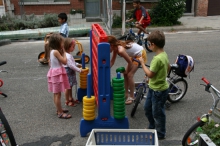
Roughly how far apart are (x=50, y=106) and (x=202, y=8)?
15241 mm

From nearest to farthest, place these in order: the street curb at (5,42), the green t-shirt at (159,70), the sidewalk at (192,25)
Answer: the green t-shirt at (159,70) < the street curb at (5,42) < the sidewalk at (192,25)

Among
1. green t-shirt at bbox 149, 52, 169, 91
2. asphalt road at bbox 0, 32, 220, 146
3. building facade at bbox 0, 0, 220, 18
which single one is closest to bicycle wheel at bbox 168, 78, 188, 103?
asphalt road at bbox 0, 32, 220, 146

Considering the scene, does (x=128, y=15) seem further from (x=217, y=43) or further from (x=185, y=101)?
(x=185, y=101)

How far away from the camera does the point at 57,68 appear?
4758 millimetres

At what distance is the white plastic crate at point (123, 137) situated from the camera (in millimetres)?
3465

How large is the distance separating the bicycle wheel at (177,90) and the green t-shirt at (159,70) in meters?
1.30

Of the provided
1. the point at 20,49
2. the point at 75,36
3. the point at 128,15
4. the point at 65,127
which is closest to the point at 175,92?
the point at 65,127

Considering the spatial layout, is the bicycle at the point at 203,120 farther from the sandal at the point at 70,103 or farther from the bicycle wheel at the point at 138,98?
the sandal at the point at 70,103

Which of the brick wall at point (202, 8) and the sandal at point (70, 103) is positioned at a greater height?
the brick wall at point (202, 8)

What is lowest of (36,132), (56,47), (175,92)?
(36,132)

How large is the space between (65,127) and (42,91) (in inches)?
74.0

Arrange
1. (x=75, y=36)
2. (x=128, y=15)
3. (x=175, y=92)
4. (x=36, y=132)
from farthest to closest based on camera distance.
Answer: (x=128, y=15)
(x=75, y=36)
(x=175, y=92)
(x=36, y=132)

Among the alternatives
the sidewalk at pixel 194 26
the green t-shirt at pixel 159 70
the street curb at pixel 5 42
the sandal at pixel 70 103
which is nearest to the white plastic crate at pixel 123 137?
the green t-shirt at pixel 159 70

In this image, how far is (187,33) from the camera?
1321 cm
